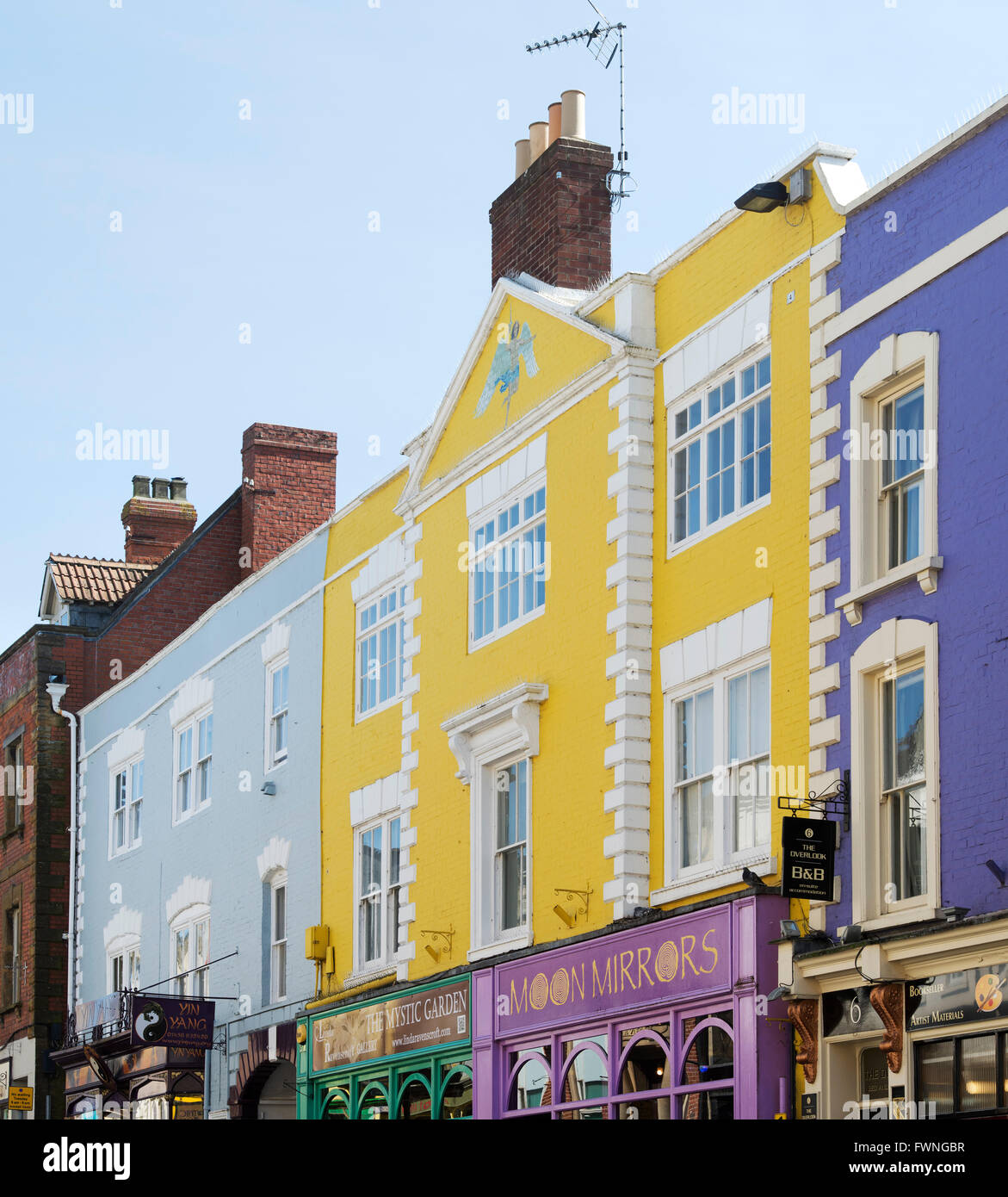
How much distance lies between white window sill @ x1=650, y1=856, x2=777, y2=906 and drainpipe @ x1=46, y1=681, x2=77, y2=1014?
2034cm

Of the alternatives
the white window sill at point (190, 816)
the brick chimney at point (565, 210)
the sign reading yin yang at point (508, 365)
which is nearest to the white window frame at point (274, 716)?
the white window sill at point (190, 816)

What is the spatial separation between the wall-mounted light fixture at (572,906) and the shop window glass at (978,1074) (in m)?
5.50

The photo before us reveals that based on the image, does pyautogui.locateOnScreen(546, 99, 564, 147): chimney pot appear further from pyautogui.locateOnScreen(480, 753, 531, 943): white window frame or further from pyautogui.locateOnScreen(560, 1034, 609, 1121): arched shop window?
pyautogui.locateOnScreen(560, 1034, 609, 1121): arched shop window

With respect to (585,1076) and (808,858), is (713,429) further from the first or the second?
(585,1076)

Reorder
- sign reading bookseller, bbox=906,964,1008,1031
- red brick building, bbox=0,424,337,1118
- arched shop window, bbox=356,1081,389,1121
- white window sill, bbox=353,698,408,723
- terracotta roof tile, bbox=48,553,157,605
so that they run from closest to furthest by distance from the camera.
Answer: sign reading bookseller, bbox=906,964,1008,1031, arched shop window, bbox=356,1081,389,1121, white window sill, bbox=353,698,408,723, red brick building, bbox=0,424,337,1118, terracotta roof tile, bbox=48,553,157,605

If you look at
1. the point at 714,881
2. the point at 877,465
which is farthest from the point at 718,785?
the point at 877,465

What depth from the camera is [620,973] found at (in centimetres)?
1831

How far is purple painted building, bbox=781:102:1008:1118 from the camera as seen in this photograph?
14.2 metres

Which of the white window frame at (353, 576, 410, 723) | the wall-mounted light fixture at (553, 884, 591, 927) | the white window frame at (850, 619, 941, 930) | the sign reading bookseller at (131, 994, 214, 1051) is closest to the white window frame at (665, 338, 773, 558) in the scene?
the white window frame at (850, 619, 941, 930)

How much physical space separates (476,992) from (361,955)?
13.0 ft

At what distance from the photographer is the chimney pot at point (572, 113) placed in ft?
78.8

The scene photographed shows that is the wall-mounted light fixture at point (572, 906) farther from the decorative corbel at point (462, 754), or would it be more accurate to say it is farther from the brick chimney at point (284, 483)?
the brick chimney at point (284, 483)
